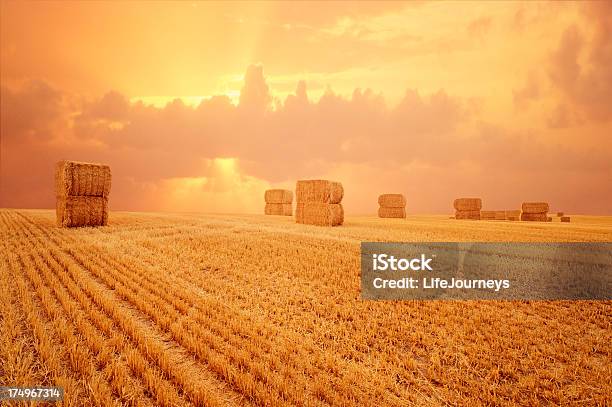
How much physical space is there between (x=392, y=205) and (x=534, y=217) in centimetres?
1560

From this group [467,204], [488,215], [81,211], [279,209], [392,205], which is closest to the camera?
[81,211]

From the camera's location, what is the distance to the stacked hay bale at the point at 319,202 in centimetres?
2272

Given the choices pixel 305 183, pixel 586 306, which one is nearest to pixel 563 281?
pixel 586 306

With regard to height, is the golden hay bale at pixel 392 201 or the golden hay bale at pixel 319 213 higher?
the golden hay bale at pixel 392 201

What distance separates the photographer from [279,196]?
40906mm

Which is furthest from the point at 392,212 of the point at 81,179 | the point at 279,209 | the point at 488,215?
the point at 81,179

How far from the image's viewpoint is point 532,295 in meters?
9.55

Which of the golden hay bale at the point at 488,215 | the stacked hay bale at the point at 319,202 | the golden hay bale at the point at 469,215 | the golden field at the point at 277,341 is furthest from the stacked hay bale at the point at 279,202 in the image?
the golden field at the point at 277,341

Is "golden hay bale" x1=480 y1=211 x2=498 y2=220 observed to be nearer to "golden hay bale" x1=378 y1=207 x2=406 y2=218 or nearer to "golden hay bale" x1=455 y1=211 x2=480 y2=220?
"golden hay bale" x1=455 y1=211 x2=480 y2=220

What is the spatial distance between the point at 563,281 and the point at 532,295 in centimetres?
183

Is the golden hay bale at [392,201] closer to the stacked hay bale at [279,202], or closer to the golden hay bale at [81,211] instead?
the stacked hay bale at [279,202]

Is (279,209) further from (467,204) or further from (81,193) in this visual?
(81,193)

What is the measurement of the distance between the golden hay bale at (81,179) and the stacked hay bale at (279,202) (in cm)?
2048

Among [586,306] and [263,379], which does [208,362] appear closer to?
[263,379]
